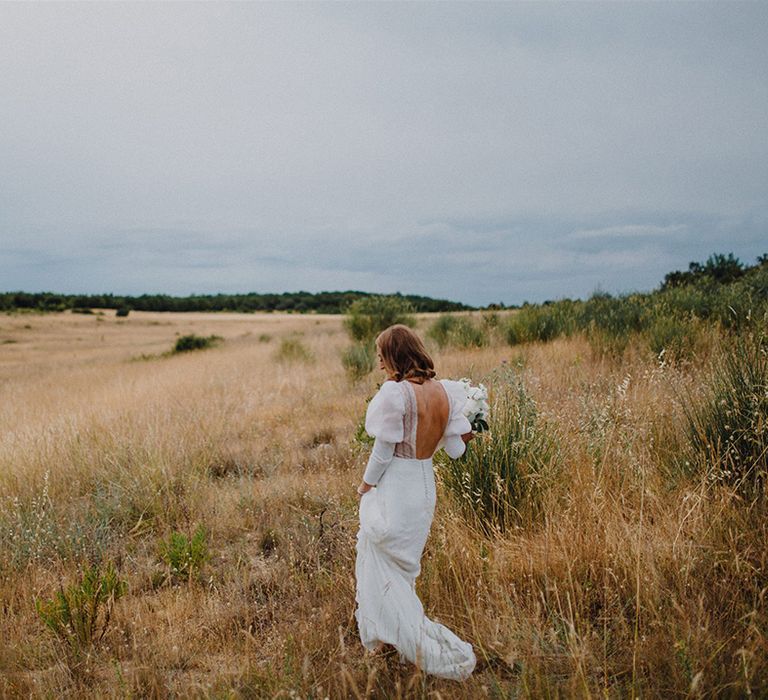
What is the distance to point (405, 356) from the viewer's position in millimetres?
2949

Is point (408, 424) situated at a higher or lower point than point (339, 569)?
higher

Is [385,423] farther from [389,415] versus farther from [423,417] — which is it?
[423,417]

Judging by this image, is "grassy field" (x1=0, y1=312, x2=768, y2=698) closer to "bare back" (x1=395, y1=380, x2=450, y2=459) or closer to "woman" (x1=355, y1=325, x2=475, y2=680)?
"woman" (x1=355, y1=325, x2=475, y2=680)

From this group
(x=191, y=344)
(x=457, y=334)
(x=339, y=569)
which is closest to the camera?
(x=339, y=569)

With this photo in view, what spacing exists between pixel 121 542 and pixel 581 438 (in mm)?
4132

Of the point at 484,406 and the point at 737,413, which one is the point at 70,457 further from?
the point at 737,413

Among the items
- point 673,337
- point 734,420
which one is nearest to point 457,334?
point 673,337

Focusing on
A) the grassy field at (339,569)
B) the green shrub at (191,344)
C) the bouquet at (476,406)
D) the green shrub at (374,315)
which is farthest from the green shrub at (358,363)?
the green shrub at (191,344)

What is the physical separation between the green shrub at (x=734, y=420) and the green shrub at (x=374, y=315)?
1346 cm

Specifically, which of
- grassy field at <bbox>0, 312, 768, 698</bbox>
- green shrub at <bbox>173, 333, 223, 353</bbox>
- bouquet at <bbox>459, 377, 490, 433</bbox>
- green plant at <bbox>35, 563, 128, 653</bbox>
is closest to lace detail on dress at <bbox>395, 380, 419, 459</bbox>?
bouquet at <bbox>459, 377, 490, 433</bbox>

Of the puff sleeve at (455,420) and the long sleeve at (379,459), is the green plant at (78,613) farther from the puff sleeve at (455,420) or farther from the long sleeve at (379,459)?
the puff sleeve at (455,420)

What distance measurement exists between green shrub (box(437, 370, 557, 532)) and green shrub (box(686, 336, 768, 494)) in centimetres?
118

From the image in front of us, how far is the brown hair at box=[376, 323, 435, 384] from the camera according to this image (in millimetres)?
2941

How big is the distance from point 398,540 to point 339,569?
1313mm
